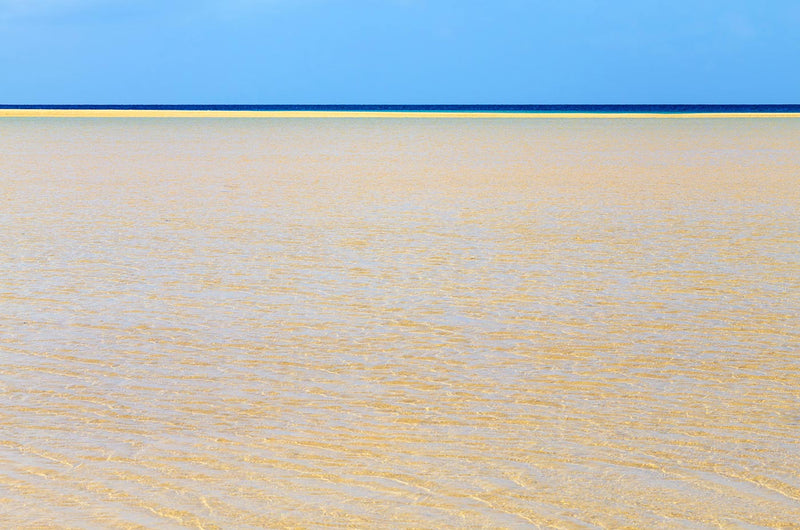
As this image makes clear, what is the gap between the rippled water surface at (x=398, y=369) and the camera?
8.64 feet

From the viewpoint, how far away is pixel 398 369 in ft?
12.6

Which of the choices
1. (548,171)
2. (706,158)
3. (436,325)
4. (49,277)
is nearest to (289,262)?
(49,277)

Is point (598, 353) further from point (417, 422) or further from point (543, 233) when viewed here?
point (543, 233)

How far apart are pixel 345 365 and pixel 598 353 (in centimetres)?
86

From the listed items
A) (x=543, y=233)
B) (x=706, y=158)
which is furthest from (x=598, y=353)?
(x=706, y=158)

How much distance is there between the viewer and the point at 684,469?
282 centimetres

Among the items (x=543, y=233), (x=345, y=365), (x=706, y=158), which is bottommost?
(x=706, y=158)

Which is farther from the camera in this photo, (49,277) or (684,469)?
(49,277)

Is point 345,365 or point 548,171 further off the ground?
point 345,365

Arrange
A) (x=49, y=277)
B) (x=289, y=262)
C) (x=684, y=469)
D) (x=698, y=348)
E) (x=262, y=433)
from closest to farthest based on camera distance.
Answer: (x=684, y=469) < (x=262, y=433) < (x=698, y=348) < (x=49, y=277) < (x=289, y=262)

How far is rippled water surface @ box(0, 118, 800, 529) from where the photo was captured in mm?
2633

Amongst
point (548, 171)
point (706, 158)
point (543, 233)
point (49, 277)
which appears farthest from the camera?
point (706, 158)

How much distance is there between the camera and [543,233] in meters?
7.48

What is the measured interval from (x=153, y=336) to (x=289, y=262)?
186 centimetres
